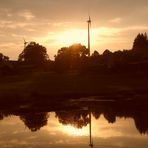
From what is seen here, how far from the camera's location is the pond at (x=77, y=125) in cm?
4819

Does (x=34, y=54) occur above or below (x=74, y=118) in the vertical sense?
above

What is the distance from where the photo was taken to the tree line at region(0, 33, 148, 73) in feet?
424

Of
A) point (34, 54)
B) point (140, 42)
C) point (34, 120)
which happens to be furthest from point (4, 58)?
point (34, 120)

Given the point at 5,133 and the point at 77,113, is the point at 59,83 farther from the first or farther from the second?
the point at 5,133

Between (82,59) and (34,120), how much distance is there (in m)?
82.1

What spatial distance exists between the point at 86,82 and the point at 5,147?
6379 cm

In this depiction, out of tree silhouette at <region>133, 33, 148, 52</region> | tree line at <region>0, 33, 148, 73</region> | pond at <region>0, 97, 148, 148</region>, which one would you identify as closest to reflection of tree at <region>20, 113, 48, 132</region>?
pond at <region>0, 97, 148, 148</region>

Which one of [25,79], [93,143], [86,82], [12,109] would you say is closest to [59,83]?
[86,82]

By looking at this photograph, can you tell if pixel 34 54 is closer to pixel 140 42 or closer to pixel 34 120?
pixel 140 42

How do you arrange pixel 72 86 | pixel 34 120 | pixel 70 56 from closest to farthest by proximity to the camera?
1. pixel 34 120
2. pixel 72 86
3. pixel 70 56

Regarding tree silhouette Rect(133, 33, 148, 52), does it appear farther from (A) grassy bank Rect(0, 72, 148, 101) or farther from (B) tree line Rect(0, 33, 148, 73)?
(A) grassy bank Rect(0, 72, 148, 101)

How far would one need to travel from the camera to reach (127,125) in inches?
2355

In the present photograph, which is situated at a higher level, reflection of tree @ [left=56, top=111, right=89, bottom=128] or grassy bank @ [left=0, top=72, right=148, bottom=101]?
grassy bank @ [left=0, top=72, right=148, bottom=101]

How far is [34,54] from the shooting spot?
552ft
